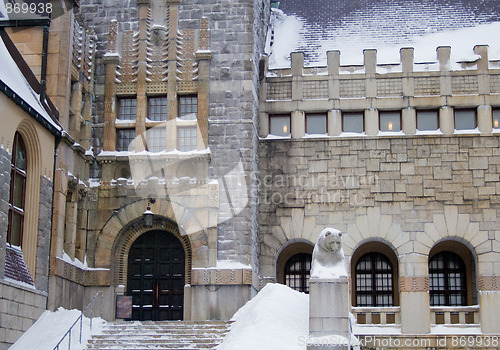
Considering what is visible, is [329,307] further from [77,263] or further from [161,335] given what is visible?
[77,263]

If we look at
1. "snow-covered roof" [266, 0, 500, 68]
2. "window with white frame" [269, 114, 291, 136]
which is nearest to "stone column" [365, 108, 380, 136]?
"snow-covered roof" [266, 0, 500, 68]

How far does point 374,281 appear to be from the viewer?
2753cm

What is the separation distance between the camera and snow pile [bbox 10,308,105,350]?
2039cm

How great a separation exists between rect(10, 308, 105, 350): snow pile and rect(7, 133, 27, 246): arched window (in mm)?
2141

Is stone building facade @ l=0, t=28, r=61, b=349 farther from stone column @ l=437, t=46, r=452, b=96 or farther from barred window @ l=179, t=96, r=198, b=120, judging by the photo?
stone column @ l=437, t=46, r=452, b=96

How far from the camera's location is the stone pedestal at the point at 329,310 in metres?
18.3

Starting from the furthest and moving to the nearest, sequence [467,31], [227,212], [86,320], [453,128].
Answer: [467,31] → [453,128] → [227,212] → [86,320]

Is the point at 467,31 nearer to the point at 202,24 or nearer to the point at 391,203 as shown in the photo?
the point at 391,203

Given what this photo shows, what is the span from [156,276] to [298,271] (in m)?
5.13

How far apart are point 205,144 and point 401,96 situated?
21.8 ft

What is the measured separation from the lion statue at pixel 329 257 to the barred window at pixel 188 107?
837 cm

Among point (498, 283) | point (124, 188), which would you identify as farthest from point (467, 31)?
point (124, 188)

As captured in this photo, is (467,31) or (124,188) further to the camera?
(467,31)

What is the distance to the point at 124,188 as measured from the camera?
84.1 ft
